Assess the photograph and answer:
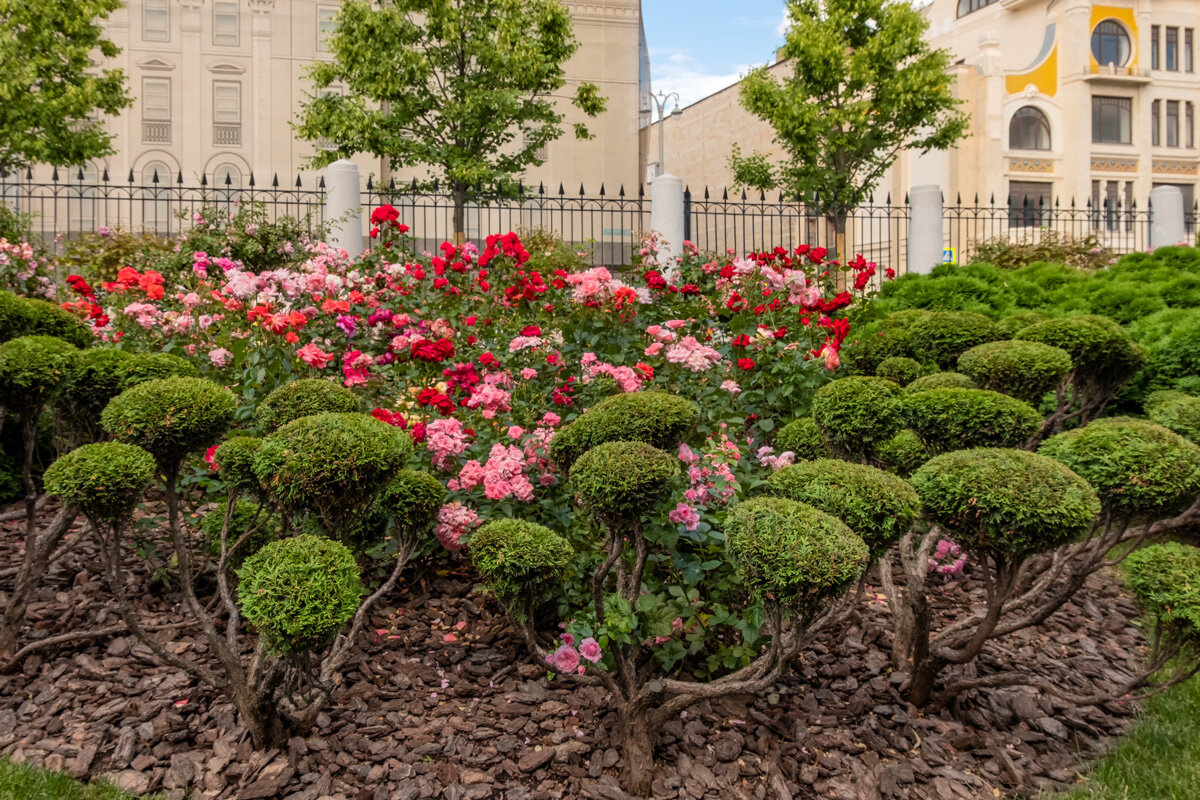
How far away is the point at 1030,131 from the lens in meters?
31.8

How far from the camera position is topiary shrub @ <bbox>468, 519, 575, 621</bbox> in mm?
2627

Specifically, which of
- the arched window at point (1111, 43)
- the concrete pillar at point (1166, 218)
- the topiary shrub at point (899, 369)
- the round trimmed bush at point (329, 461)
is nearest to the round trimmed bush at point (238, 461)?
the round trimmed bush at point (329, 461)

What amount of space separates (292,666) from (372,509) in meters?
0.61

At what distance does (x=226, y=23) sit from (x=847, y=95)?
18.0 m

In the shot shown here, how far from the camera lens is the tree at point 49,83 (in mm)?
14797

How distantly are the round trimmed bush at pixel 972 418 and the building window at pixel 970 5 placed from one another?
39.3 m

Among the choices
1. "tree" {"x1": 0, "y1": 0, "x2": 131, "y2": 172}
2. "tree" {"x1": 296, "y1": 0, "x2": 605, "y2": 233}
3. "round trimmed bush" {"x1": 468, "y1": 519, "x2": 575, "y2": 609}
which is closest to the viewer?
"round trimmed bush" {"x1": 468, "y1": 519, "x2": 575, "y2": 609}

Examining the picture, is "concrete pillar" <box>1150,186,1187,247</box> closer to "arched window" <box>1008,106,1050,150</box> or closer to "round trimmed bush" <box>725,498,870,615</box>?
"arched window" <box>1008,106,1050,150</box>

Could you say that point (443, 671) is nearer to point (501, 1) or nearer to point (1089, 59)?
point (501, 1)

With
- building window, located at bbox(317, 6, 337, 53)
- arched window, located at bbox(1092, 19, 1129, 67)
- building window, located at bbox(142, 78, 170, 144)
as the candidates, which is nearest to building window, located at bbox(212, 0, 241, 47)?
building window, located at bbox(142, 78, 170, 144)

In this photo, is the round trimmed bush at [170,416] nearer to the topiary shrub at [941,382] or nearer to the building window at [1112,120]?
the topiary shrub at [941,382]

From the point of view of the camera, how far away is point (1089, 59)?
104 ft

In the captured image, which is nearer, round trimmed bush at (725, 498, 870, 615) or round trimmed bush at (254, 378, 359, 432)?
round trimmed bush at (725, 498, 870, 615)

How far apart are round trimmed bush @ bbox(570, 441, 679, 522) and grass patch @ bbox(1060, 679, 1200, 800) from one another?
1762mm
